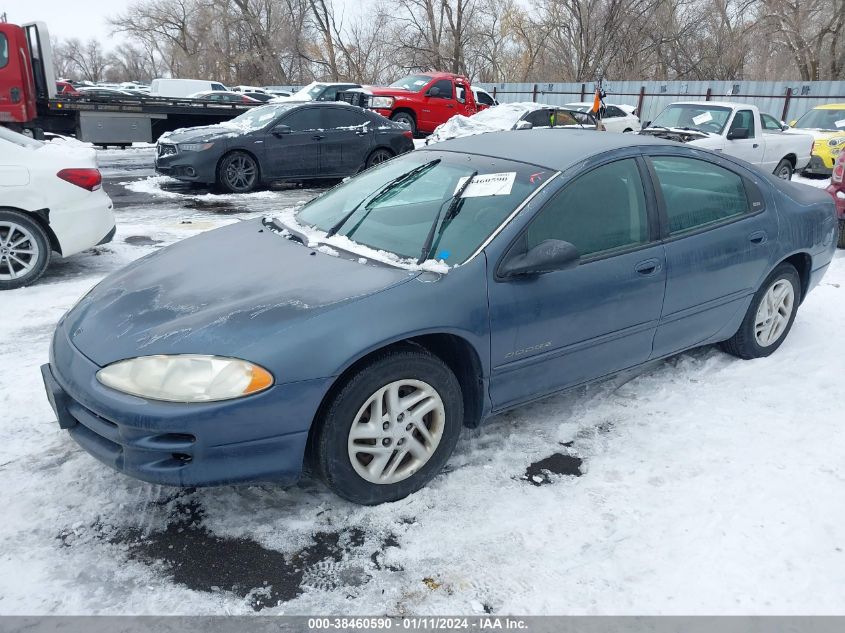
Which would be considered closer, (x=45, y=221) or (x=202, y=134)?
(x=45, y=221)

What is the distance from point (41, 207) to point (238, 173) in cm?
535

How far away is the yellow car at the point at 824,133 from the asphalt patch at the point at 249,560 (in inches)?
523

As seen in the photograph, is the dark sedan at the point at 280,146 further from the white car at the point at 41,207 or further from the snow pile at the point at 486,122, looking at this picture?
the white car at the point at 41,207

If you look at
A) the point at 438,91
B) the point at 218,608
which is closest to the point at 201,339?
the point at 218,608

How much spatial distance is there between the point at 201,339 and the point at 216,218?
6687 millimetres

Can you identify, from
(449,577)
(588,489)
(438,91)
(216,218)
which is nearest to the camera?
(449,577)

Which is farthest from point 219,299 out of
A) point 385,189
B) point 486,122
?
point 486,122

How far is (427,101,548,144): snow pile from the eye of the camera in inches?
542

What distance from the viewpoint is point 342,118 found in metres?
11.7

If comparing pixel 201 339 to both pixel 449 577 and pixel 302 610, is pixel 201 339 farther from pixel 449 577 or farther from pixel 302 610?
pixel 449 577

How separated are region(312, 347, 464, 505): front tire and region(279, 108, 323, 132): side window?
30.1 ft

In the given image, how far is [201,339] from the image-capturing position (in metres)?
2.53

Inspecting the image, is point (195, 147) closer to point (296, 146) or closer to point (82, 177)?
point (296, 146)

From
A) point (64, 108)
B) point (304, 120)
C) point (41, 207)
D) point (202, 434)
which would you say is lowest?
point (202, 434)
